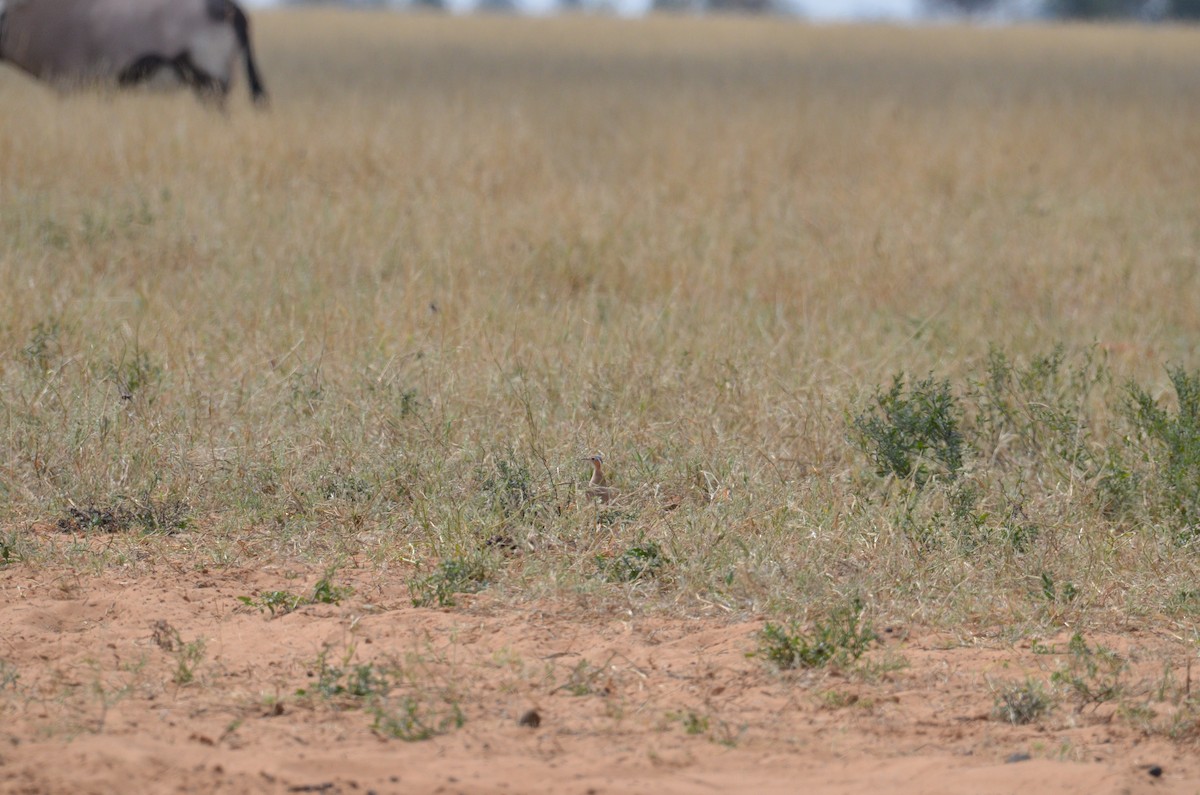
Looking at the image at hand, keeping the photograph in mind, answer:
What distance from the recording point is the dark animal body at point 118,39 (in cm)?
970

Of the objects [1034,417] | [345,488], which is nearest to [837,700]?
[345,488]

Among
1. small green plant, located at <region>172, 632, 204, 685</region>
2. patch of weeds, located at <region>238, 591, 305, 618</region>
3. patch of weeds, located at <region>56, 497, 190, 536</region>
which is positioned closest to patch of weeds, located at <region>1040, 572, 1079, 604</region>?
patch of weeds, located at <region>238, 591, 305, 618</region>

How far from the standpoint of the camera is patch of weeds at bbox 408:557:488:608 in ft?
11.4

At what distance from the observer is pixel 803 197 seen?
8.30 meters

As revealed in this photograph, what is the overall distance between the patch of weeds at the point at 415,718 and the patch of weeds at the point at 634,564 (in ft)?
2.60

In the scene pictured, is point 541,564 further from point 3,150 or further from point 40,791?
point 3,150

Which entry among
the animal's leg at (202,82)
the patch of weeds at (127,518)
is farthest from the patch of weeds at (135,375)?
the animal's leg at (202,82)

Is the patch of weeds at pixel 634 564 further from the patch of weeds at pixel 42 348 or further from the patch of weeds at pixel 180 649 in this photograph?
the patch of weeds at pixel 42 348

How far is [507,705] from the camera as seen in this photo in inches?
115

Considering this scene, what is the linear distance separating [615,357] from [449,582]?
1.78 meters

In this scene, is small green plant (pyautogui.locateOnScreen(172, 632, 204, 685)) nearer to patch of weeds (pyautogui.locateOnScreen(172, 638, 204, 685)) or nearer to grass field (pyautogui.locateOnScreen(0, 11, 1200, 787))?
patch of weeds (pyautogui.locateOnScreen(172, 638, 204, 685))

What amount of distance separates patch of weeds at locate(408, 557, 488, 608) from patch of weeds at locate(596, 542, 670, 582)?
324 millimetres

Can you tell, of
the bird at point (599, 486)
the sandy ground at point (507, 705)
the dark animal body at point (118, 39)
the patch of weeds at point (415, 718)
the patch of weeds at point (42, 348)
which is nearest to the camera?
the sandy ground at point (507, 705)

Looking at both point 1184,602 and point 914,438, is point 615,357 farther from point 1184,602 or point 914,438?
point 1184,602
